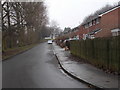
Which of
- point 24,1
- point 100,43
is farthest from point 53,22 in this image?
point 100,43

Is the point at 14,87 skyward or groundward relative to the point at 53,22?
groundward

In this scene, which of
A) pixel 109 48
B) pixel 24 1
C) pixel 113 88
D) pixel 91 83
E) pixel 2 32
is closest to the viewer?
pixel 113 88

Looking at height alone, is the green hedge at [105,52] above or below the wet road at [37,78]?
above

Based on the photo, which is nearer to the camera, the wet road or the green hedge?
the wet road

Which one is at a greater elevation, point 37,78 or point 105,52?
point 105,52

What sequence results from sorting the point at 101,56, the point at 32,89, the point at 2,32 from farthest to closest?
the point at 2,32 < the point at 101,56 < the point at 32,89

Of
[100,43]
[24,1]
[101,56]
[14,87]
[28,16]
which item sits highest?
[24,1]

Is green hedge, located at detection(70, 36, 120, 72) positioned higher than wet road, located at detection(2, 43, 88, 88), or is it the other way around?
green hedge, located at detection(70, 36, 120, 72)

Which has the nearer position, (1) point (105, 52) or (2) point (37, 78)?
(2) point (37, 78)

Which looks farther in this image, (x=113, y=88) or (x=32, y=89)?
(x=32, y=89)

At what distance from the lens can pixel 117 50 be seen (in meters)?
9.44

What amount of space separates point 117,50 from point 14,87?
4.97 m

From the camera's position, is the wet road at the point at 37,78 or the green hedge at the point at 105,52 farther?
the green hedge at the point at 105,52

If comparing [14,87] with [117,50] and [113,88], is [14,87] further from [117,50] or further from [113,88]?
[117,50]
